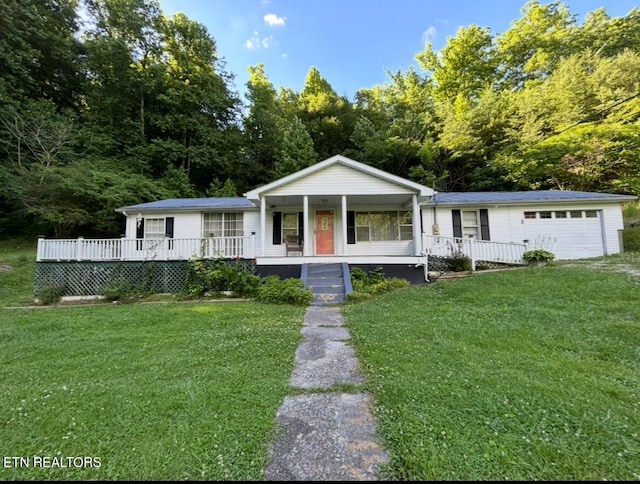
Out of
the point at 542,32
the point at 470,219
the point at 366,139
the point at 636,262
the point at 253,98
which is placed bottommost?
the point at 636,262

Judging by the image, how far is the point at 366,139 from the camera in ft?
69.1

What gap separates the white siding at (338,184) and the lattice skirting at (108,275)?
174 inches

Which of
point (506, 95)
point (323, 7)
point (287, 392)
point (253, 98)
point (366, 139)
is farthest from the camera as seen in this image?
point (253, 98)

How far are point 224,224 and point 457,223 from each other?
33.0 ft

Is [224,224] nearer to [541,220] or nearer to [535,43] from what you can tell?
[541,220]

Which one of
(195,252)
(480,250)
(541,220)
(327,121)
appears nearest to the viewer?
(195,252)

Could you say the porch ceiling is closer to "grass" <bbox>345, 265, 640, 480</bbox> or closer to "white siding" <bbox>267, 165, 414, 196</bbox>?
"white siding" <bbox>267, 165, 414, 196</bbox>

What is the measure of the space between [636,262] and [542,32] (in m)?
23.0

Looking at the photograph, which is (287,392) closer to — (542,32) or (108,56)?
(108,56)

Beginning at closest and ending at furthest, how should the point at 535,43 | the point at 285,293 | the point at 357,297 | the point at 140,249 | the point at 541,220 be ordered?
the point at 357,297 < the point at 285,293 < the point at 140,249 < the point at 541,220 < the point at 535,43

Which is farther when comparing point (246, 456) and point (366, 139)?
point (366, 139)

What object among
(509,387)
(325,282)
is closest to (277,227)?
(325,282)

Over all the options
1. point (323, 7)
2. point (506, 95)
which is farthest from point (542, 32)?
point (323, 7)

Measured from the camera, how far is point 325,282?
9062 millimetres
